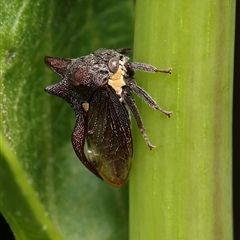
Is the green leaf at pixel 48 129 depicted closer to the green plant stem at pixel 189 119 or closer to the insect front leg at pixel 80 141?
the insect front leg at pixel 80 141

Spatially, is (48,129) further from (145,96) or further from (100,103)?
(145,96)

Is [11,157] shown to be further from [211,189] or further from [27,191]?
[211,189]

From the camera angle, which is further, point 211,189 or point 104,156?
point 104,156

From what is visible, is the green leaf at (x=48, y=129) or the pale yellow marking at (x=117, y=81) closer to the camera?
the green leaf at (x=48, y=129)

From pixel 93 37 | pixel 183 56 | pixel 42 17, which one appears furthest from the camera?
pixel 93 37

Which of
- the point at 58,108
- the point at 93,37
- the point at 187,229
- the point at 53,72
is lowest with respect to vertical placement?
the point at 187,229

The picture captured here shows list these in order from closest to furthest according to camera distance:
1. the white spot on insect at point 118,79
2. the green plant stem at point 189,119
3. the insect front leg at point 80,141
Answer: the green plant stem at point 189,119 → the insect front leg at point 80,141 → the white spot on insect at point 118,79

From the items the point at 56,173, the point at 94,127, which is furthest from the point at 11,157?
the point at 94,127

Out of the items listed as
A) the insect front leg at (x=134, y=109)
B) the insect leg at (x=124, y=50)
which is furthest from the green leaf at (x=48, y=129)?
the insect front leg at (x=134, y=109)
